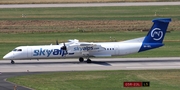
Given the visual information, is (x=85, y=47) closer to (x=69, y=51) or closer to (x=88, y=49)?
(x=88, y=49)

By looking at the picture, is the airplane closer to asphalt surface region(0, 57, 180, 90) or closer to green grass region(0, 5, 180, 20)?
asphalt surface region(0, 57, 180, 90)

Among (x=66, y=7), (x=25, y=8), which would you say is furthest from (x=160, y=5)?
(x=25, y=8)

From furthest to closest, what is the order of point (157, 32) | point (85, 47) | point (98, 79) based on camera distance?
point (157, 32), point (85, 47), point (98, 79)

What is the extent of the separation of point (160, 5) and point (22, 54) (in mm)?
55148

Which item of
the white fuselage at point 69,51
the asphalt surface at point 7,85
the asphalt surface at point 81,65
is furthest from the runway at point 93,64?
the asphalt surface at point 7,85

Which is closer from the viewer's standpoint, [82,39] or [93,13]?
[82,39]

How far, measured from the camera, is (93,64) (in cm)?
5791

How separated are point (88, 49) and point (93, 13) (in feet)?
137

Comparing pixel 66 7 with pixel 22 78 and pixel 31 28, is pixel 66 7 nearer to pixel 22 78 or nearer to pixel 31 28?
pixel 31 28

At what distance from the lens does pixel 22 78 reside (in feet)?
159

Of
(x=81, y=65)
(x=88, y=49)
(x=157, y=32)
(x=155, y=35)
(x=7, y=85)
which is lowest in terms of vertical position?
(x=7, y=85)

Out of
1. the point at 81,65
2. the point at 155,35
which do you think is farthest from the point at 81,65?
the point at 155,35

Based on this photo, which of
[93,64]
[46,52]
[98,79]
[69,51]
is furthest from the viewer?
[69,51]

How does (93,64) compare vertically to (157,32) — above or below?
below
